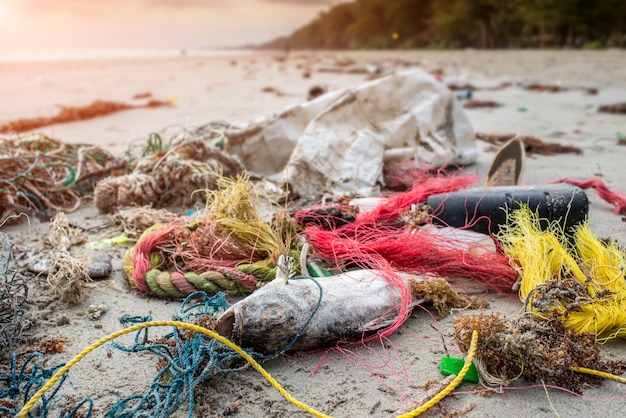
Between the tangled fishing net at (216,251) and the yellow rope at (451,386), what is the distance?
1.17 meters

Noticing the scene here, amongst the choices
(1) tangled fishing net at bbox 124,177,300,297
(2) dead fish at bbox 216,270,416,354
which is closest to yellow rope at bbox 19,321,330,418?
(2) dead fish at bbox 216,270,416,354

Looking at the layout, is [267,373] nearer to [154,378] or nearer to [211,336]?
[211,336]

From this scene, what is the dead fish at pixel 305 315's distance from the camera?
2.14 metres

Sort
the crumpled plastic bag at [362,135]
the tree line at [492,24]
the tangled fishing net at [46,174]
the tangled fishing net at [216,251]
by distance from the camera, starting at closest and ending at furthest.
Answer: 1. the tangled fishing net at [216,251]
2. the tangled fishing net at [46,174]
3. the crumpled plastic bag at [362,135]
4. the tree line at [492,24]

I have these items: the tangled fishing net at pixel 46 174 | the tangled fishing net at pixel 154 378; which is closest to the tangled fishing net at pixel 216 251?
the tangled fishing net at pixel 154 378

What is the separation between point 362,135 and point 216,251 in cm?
205

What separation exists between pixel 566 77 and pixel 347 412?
13.0m

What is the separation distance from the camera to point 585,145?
5.66 meters

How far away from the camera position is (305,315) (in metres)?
2.20

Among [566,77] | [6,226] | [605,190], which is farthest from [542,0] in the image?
[6,226]

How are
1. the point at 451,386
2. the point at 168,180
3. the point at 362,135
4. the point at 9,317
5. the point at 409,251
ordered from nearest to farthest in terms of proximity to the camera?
the point at 451,386
the point at 9,317
the point at 409,251
the point at 168,180
the point at 362,135

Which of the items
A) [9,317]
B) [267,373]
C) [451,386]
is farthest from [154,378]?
[451,386]

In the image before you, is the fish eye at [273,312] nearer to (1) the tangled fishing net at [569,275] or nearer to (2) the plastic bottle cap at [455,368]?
(2) the plastic bottle cap at [455,368]

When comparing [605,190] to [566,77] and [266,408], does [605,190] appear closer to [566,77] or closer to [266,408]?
[266,408]
